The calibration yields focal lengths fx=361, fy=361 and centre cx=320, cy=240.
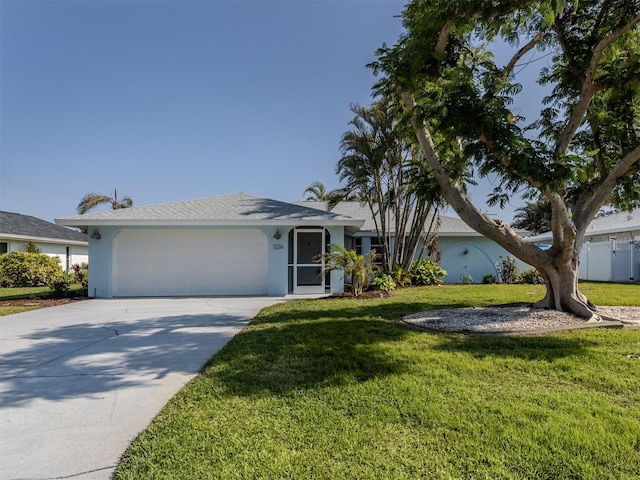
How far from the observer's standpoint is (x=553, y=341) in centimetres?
559

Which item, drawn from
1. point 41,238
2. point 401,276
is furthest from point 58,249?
point 401,276

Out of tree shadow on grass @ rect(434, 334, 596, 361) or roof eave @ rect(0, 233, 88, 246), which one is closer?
tree shadow on grass @ rect(434, 334, 596, 361)

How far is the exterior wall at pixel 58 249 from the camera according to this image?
66.2ft

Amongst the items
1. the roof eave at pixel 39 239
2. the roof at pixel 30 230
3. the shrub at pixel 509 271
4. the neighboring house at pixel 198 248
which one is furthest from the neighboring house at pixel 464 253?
the roof at pixel 30 230

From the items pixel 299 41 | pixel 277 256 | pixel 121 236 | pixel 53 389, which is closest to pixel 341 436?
pixel 53 389

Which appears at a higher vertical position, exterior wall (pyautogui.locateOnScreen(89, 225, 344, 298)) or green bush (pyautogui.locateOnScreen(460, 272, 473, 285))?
exterior wall (pyautogui.locateOnScreen(89, 225, 344, 298))

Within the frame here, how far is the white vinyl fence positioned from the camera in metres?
17.4

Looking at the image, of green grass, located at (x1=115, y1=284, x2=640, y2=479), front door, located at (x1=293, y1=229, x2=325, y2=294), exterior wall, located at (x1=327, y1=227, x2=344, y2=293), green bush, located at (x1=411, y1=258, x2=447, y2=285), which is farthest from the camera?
front door, located at (x1=293, y1=229, x2=325, y2=294)

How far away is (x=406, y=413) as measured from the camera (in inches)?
128

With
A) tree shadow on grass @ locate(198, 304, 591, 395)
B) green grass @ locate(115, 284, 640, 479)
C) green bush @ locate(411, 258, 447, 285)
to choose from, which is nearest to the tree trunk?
green grass @ locate(115, 284, 640, 479)

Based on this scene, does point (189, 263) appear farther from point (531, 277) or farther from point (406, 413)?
point (531, 277)

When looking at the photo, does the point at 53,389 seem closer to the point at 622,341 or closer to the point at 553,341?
the point at 553,341

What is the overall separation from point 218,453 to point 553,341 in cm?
525

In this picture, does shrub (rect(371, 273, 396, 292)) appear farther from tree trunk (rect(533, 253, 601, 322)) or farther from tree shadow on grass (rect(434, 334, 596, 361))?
tree shadow on grass (rect(434, 334, 596, 361))
